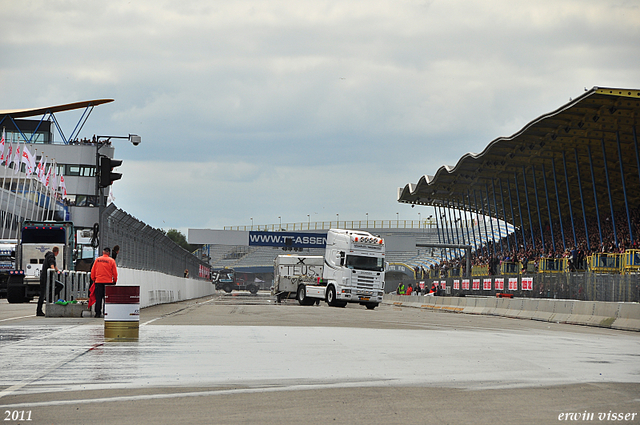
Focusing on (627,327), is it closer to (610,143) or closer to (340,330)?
(340,330)

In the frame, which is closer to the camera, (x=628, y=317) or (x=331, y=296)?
(x=628, y=317)

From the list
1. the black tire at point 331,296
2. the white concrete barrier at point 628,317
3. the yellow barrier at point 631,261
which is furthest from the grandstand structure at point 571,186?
the black tire at point 331,296

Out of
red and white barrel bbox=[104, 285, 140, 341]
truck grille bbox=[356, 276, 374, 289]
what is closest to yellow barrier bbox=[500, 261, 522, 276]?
truck grille bbox=[356, 276, 374, 289]

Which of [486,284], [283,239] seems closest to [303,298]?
[486,284]

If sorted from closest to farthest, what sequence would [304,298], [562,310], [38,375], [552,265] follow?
[38,375] < [562,310] < [304,298] < [552,265]

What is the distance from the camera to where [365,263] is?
128 ft

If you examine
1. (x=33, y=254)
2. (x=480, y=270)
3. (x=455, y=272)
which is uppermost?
(x=455, y=272)

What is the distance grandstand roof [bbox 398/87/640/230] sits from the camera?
136 feet

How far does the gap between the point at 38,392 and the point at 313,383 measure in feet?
8.67

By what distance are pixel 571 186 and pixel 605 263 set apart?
2637 cm

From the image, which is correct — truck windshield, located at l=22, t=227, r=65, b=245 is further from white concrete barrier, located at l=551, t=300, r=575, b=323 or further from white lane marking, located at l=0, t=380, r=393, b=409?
white lane marking, located at l=0, t=380, r=393, b=409

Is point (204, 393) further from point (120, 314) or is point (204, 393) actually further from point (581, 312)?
point (581, 312)

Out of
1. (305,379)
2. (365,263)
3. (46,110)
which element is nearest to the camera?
(305,379)

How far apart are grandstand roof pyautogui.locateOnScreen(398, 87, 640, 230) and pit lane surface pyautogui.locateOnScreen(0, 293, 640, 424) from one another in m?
26.4
